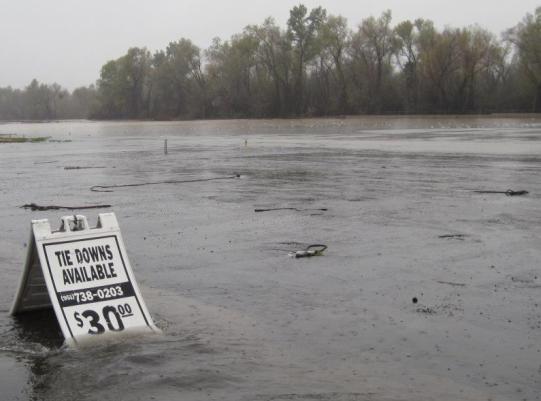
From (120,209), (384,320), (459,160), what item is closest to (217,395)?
(384,320)

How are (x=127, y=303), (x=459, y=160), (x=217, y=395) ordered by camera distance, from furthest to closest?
(x=459, y=160), (x=127, y=303), (x=217, y=395)

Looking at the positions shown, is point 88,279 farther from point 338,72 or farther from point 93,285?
point 338,72

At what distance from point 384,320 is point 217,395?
2.04 metres

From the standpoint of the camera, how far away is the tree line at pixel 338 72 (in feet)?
321

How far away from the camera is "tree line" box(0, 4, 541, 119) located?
97750 millimetres

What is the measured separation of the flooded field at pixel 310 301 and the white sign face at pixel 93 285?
23 cm

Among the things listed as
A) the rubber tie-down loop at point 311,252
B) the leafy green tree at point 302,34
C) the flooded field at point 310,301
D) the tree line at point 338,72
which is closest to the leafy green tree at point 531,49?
the tree line at point 338,72

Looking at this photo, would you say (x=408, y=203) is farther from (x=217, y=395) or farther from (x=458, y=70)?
(x=458, y=70)

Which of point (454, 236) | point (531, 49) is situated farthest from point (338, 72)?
point (454, 236)

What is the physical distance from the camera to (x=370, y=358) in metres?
5.40

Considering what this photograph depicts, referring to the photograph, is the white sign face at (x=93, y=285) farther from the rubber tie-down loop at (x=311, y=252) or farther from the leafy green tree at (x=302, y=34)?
the leafy green tree at (x=302, y=34)

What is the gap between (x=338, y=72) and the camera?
11788cm

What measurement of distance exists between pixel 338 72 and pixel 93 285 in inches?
4518

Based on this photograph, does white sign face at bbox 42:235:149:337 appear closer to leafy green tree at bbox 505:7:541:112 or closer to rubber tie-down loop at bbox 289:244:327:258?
rubber tie-down loop at bbox 289:244:327:258
